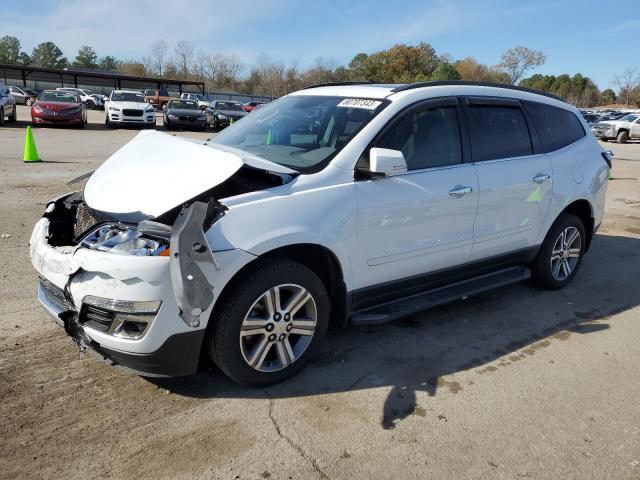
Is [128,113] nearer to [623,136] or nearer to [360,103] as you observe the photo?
[360,103]

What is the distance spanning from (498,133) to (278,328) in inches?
102

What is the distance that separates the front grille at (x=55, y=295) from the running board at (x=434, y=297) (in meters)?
1.78

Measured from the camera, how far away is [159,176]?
3.24m

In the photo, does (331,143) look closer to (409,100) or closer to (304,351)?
(409,100)

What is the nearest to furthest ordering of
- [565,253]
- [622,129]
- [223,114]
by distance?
1. [565,253]
2. [223,114]
3. [622,129]

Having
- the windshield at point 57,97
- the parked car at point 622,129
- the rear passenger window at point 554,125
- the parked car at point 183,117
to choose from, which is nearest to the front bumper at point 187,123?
the parked car at point 183,117

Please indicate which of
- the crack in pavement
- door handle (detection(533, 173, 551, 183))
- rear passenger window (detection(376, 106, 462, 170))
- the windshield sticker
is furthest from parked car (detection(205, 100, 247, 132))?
the crack in pavement

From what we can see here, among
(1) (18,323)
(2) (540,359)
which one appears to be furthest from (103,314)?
(2) (540,359)

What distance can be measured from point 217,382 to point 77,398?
81 cm

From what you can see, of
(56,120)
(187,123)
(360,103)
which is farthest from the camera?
(187,123)

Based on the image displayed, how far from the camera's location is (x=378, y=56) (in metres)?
80.1

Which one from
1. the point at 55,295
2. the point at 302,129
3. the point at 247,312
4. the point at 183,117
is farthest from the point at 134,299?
the point at 183,117

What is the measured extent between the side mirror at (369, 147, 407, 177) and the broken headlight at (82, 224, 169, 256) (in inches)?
54.5

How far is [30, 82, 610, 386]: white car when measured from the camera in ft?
9.13
